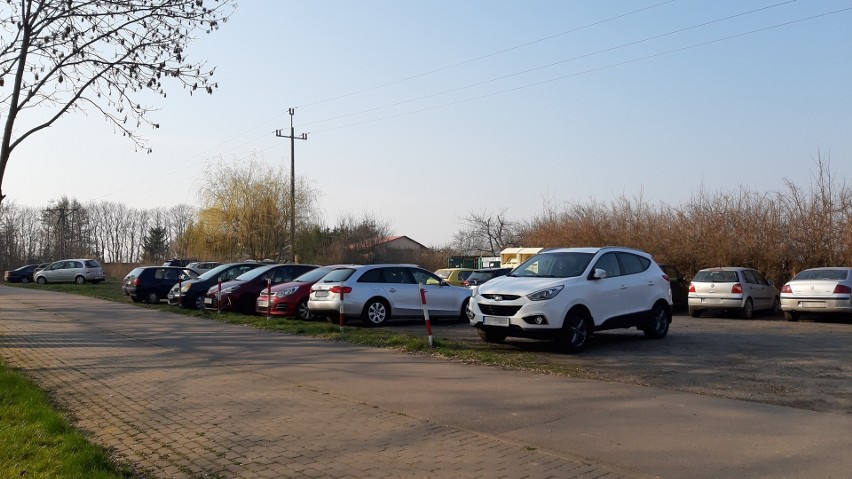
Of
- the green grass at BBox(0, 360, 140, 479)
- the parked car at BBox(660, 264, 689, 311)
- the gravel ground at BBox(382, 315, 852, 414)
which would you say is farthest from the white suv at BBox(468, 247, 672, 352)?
the parked car at BBox(660, 264, 689, 311)

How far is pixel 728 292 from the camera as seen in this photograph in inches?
830

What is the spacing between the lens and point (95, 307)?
81.9ft

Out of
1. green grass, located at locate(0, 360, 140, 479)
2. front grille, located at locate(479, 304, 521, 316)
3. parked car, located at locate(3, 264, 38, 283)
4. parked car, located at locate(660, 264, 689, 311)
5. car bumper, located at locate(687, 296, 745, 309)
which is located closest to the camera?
green grass, located at locate(0, 360, 140, 479)

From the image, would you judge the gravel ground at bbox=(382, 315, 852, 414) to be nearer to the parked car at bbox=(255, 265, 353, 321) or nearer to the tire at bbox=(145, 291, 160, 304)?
the parked car at bbox=(255, 265, 353, 321)

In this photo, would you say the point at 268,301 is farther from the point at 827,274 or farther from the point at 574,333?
the point at 827,274

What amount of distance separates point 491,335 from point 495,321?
3.51 ft

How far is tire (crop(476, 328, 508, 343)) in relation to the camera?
41.4 ft

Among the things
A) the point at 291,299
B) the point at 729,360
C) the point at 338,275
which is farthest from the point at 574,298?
the point at 291,299

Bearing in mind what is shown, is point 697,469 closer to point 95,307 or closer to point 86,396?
point 86,396

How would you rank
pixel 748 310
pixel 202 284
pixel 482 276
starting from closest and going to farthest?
pixel 748 310 < pixel 202 284 < pixel 482 276

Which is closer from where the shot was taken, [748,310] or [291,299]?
[291,299]

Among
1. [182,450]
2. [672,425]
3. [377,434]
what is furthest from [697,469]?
[182,450]

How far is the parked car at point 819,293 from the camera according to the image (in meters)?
18.6

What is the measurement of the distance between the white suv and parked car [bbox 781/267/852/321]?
7.09 meters
